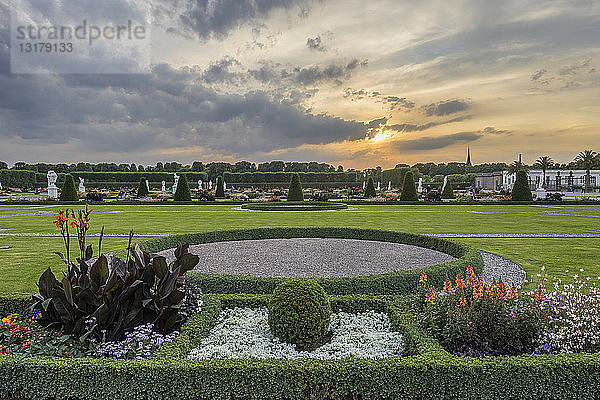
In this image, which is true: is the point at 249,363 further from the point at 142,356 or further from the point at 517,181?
the point at 517,181

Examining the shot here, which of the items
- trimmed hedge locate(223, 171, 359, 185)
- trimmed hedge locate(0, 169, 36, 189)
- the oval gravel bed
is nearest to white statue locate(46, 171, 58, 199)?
trimmed hedge locate(0, 169, 36, 189)

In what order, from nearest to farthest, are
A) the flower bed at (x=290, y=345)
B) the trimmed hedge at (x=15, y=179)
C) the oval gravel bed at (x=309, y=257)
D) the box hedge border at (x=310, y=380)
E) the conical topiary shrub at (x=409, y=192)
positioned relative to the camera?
the box hedge border at (x=310, y=380) < the flower bed at (x=290, y=345) < the oval gravel bed at (x=309, y=257) < the conical topiary shrub at (x=409, y=192) < the trimmed hedge at (x=15, y=179)

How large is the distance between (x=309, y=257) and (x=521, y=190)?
26.0 m

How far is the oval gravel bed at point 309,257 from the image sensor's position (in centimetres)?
657

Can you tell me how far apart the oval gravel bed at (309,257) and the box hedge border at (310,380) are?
3.33 metres

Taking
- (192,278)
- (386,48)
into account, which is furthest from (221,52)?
(192,278)

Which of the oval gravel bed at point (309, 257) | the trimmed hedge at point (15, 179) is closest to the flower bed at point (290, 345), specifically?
the oval gravel bed at point (309, 257)

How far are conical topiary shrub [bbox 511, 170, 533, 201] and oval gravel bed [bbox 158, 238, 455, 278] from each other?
76.4ft

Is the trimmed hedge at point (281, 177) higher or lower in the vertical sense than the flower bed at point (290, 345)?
higher

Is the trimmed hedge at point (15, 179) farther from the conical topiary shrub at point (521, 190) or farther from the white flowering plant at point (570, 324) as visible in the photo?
the white flowering plant at point (570, 324)

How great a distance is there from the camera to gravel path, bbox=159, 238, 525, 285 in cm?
658

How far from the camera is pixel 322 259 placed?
24.2ft

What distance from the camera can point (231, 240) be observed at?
32.2 ft

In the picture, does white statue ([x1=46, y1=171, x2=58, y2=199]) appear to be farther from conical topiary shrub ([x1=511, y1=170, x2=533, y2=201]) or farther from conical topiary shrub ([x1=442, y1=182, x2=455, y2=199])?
conical topiary shrub ([x1=511, y1=170, x2=533, y2=201])
